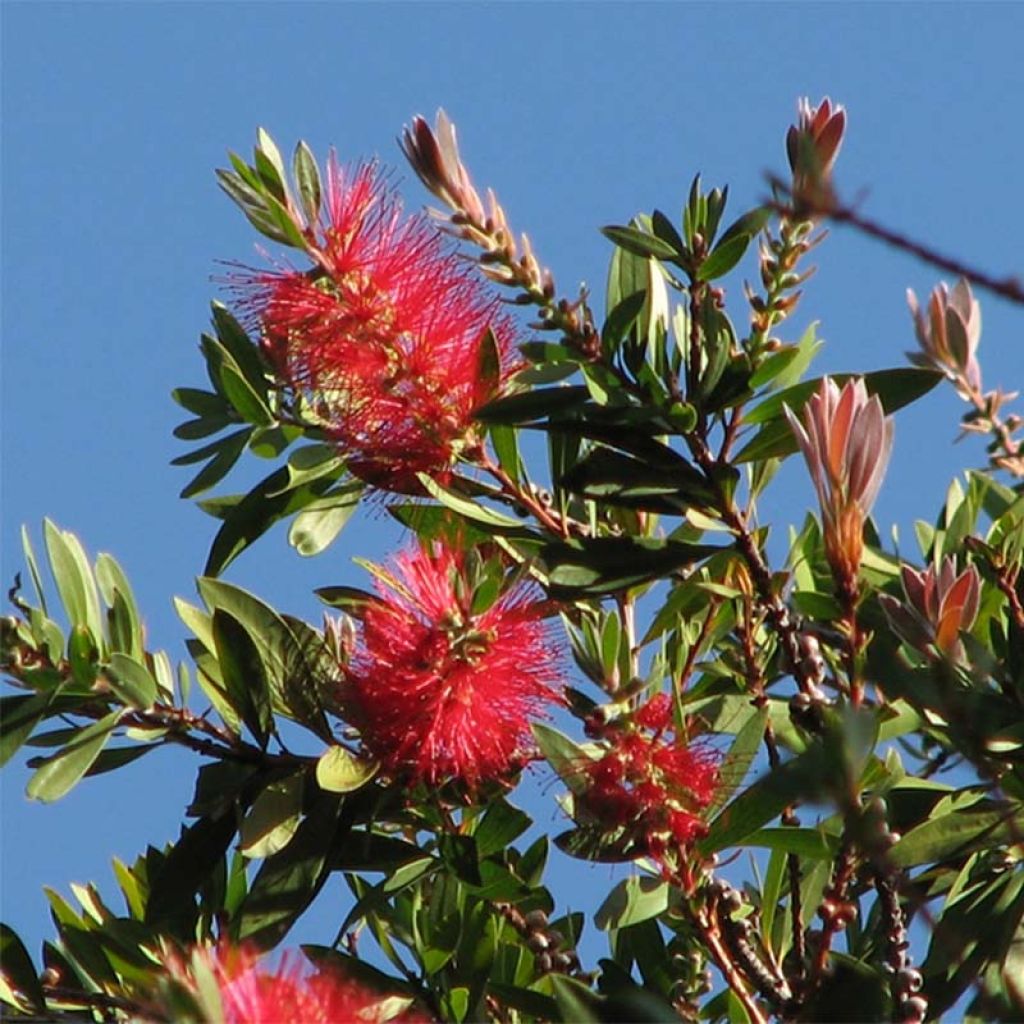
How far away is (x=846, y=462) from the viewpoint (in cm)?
156

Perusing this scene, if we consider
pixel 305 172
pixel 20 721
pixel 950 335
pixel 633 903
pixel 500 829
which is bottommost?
pixel 633 903

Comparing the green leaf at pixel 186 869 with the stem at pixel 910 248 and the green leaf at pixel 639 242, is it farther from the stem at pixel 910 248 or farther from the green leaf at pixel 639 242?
the stem at pixel 910 248

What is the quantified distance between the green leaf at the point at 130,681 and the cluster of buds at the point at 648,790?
0.42 meters

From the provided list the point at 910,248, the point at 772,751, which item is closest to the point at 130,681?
the point at 772,751

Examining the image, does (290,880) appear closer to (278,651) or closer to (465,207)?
(278,651)

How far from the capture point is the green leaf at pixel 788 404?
1.83m

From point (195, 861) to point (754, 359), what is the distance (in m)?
0.71

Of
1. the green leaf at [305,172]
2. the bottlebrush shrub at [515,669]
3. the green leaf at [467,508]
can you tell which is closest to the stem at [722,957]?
the bottlebrush shrub at [515,669]

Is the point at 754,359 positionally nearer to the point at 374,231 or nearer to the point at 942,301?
the point at 942,301

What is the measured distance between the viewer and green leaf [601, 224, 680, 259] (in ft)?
5.97

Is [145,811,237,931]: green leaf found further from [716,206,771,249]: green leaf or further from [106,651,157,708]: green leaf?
[716,206,771,249]: green leaf

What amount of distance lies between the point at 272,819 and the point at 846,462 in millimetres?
639

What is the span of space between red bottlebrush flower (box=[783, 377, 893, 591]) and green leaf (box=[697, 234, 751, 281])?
29 cm

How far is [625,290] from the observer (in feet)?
6.52
